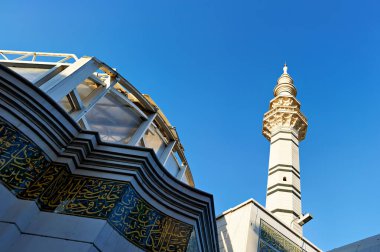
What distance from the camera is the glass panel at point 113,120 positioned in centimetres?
496

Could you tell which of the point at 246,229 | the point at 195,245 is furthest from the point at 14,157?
the point at 246,229

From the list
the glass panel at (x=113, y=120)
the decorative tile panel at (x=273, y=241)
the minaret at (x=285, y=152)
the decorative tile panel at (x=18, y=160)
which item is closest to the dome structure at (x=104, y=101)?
the glass panel at (x=113, y=120)

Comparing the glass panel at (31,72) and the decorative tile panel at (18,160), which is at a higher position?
the glass panel at (31,72)

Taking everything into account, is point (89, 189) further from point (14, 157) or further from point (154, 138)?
point (154, 138)

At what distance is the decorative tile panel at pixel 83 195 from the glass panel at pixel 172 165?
110 inches

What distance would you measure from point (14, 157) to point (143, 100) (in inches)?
114

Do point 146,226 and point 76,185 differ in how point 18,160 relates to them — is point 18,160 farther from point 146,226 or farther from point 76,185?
point 146,226

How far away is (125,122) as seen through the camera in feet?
17.5

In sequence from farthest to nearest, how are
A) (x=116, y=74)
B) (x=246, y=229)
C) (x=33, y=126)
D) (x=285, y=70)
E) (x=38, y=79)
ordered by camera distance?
1. (x=285, y=70)
2. (x=246, y=229)
3. (x=116, y=74)
4. (x=38, y=79)
5. (x=33, y=126)

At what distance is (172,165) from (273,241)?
2179 millimetres

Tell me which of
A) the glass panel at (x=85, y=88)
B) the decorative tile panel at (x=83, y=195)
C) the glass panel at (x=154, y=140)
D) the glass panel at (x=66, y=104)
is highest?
the glass panel at (x=154, y=140)

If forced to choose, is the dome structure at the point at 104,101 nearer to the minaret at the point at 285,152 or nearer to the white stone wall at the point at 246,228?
the white stone wall at the point at 246,228

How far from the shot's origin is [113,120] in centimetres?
520

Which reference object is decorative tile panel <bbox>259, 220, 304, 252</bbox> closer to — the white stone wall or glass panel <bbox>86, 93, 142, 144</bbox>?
the white stone wall
